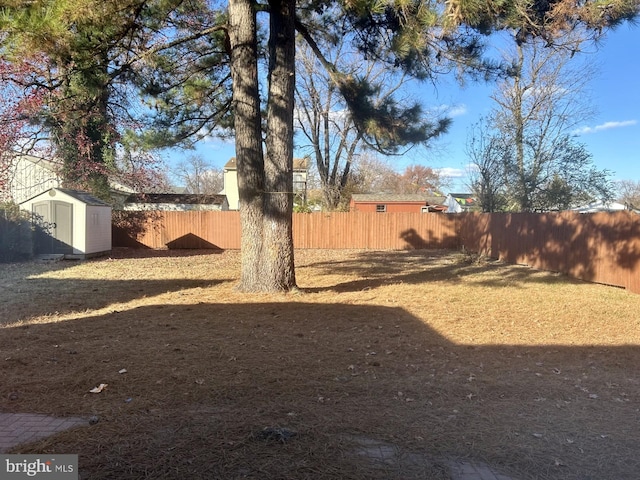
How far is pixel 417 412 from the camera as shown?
3559 millimetres

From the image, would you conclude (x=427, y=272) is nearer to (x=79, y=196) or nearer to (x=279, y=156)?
(x=279, y=156)

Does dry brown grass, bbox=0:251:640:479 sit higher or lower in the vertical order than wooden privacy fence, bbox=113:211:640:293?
lower

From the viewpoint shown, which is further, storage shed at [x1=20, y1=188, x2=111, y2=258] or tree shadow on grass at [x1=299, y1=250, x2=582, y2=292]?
storage shed at [x1=20, y1=188, x2=111, y2=258]

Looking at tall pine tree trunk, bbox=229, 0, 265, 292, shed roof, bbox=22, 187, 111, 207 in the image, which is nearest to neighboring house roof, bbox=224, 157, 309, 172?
shed roof, bbox=22, 187, 111, 207

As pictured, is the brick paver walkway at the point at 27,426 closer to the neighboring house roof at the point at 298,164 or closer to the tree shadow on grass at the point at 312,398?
the tree shadow on grass at the point at 312,398

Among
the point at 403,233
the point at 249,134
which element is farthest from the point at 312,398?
the point at 403,233

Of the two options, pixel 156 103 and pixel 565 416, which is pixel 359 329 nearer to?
pixel 565 416

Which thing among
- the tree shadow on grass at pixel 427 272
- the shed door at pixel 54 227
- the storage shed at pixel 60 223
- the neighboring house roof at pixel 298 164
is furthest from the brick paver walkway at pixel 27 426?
the neighboring house roof at pixel 298 164

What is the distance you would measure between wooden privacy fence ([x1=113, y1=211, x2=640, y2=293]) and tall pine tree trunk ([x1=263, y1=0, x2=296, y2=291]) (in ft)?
26.5

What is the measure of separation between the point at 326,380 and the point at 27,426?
230 centimetres

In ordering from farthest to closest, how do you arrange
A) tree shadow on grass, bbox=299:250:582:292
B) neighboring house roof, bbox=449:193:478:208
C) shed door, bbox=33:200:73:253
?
1. neighboring house roof, bbox=449:193:478:208
2. shed door, bbox=33:200:73:253
3. tree shadow on grass, bbox=299:250:582:292

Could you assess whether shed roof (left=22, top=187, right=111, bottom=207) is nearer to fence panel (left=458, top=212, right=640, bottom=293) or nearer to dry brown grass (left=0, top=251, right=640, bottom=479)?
dry brown grass (left=0, top=251, right=640, bottom=479)

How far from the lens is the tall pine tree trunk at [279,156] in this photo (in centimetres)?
864

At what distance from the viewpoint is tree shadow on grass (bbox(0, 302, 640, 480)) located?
281cm
